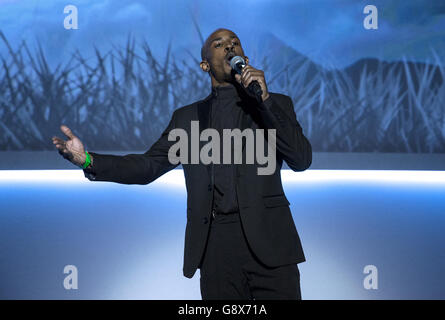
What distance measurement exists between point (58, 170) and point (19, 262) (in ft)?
17.1

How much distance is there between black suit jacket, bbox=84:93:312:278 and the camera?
111 cm

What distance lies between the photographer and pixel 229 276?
1.15 meters

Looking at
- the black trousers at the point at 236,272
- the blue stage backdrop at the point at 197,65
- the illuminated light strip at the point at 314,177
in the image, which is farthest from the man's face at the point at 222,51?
the blue stage backdrop at the point at 197,65

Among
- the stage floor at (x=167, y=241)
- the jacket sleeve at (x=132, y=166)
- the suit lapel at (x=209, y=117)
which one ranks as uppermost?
the suit lapel at (x=209, y=117)

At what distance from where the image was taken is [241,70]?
1.16m

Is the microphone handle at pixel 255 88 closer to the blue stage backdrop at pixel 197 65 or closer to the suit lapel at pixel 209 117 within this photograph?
the suit lapel at pixel 209 117

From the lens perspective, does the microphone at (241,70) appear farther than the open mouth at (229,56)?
No

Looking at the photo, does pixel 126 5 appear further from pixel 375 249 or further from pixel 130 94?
pixel 375 249

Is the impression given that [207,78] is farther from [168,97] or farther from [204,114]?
[204,114]

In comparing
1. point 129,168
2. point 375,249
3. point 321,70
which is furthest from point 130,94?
point 129,168

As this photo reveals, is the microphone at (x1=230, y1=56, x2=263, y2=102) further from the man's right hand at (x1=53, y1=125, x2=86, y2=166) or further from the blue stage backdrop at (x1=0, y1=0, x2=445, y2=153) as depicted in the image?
the blue stage backdrop at (x1=0, y1=0, x2=445, y2=153)

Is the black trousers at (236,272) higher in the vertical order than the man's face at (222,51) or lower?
lower

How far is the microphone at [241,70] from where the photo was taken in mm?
1060

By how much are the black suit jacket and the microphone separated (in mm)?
45
